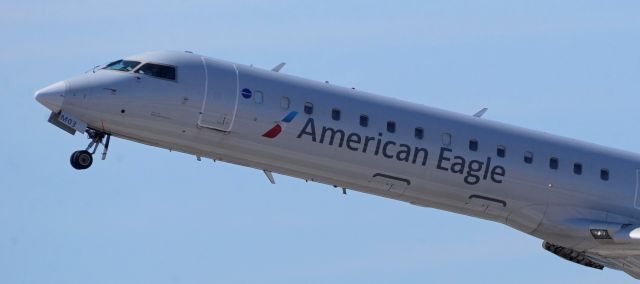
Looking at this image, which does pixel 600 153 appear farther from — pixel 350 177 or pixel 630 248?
pixel 350 177

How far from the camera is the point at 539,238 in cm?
5338

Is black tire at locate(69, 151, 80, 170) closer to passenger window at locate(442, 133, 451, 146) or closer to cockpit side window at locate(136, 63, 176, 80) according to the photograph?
cockpit side window at locate(136, 63, 176, 80)

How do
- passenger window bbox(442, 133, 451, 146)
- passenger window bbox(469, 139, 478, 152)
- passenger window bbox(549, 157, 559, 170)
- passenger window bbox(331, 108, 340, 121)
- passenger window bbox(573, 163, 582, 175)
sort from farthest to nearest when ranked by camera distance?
passenger window bbox(573, 163, 582, 175), passenger window bbox(549, 157, 559, 170), passenger window bbox(469, 139, 478, 152), passenger window bbox(442, 133, 451, 146), passenger window bbox(331, 108, 340, 121)

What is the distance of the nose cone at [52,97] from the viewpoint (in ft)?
154

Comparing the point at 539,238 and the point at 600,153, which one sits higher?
the point at 600,153

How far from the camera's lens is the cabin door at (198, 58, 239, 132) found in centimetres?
4788

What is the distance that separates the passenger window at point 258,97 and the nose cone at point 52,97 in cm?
547

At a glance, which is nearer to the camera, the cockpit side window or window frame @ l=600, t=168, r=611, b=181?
the cockpit side window

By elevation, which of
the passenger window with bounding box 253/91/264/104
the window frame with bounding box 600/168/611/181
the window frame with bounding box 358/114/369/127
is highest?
the window frame with bounding box 600/168/611/181

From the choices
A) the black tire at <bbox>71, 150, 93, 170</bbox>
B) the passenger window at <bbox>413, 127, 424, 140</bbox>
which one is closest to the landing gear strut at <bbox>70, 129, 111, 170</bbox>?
the black tire at <bbox>71, 150, 93, 170</bbox>

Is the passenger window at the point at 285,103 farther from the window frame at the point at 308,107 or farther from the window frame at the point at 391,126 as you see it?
the window frame at the point at 391,126

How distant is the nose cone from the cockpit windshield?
2028 millimetres

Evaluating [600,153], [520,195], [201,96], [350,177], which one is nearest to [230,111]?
[201,96]

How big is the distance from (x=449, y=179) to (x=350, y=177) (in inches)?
126
